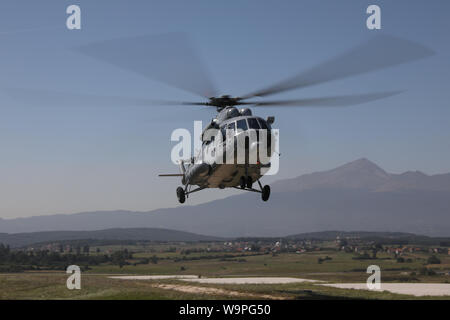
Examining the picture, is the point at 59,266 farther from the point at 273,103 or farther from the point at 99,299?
the point at 273,103

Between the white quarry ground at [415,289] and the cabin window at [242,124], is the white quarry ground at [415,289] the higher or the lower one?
the lower one

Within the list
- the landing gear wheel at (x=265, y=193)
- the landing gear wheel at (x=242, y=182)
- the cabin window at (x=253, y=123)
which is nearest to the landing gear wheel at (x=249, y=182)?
the landing gear wheel at (x=242, y=182)

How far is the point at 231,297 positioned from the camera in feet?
129

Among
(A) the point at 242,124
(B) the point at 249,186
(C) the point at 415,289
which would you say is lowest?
(C) the point at 415,289

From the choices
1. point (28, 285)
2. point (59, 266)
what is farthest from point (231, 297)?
point (59, 266)

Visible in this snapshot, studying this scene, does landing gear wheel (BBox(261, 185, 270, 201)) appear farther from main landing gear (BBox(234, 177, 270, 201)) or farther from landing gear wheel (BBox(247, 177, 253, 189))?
landing gear wheel (BBox(247, 177, 253, 189))

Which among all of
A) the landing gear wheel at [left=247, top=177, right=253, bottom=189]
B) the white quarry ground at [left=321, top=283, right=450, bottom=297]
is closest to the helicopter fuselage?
the landing gear wheel at [left=247, top=177, right=253, bottom=189]

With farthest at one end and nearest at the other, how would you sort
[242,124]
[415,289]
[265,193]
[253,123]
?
[415,289], [265,193], [242,124], [253,123]

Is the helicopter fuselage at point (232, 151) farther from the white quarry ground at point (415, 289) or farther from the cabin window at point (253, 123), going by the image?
the white quarry ground at point (415, 289)

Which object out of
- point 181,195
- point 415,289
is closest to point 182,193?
point 181,195

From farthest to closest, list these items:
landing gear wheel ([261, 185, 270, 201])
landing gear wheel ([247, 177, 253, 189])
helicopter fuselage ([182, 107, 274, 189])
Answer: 1. landing gear wheel ([261, 185, 270, 201])
2. landing gear wheel ([247, 177, 253, 189])
3. helicopter fuselage ([182, 107, 274, 189])

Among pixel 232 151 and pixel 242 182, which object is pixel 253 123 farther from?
pixel 242 182
